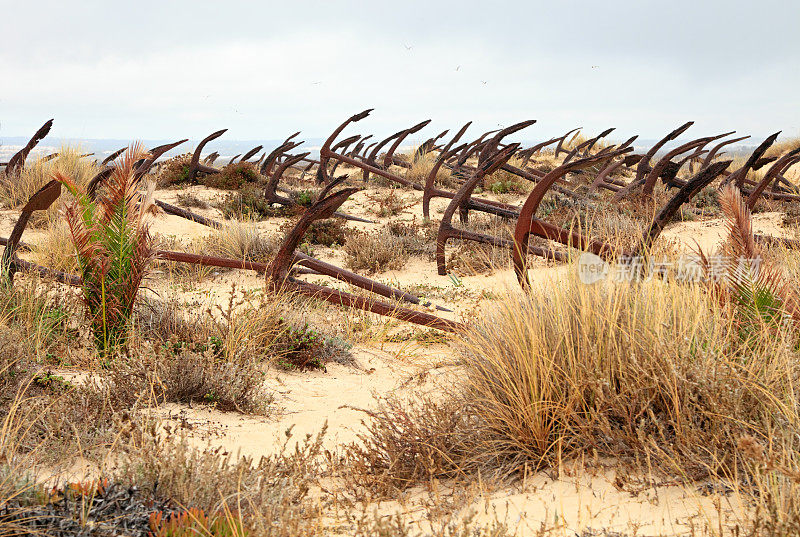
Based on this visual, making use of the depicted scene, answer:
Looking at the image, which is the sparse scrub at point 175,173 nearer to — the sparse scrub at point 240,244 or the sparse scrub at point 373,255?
the sparse scrub at point 240,244

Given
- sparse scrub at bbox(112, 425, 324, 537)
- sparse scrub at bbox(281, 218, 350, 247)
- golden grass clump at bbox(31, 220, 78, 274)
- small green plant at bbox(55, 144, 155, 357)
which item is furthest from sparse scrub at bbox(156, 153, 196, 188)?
sparse scrub at bbox(112, 425, 324, 537)

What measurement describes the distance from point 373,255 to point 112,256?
4121 mm

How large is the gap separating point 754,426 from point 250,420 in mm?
2256

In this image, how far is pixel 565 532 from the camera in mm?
1899

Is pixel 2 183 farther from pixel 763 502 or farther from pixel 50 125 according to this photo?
pixel 763 502

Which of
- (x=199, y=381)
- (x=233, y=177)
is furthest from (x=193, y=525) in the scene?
(x=233, y=177)

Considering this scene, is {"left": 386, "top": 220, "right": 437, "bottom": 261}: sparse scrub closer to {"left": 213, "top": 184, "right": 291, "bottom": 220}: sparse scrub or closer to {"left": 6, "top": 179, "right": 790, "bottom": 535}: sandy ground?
{"left": 6, "top": 179, "right": 790, "bottom": 535}: sandy ground

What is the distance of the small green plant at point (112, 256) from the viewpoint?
3639 millimetres

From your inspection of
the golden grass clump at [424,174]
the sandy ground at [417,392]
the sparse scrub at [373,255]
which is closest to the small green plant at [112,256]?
the sandy ground at [417,392]

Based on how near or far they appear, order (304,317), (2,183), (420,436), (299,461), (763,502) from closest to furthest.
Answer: (763,502), (299,461), (420,436), (304,317), (2,183)

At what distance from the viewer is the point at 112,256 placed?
3.67m

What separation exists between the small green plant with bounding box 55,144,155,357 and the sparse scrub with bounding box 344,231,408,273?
155 inches

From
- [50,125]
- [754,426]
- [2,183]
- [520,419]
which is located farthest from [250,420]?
[2,183]

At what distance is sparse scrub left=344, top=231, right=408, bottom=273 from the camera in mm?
7520
